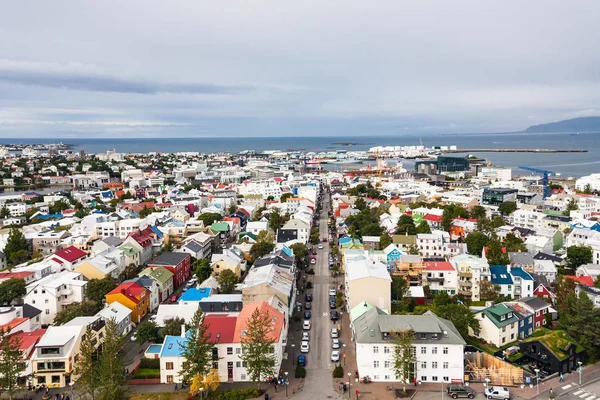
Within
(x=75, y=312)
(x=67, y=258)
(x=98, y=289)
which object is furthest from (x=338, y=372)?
(x=67, y=258)

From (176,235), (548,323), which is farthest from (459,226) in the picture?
(176,235)

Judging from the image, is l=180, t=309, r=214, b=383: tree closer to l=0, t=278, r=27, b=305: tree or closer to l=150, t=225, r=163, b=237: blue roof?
l=0, t=278, r=27, b=305: tree

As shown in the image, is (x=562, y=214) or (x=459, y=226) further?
(x=562, y=214)

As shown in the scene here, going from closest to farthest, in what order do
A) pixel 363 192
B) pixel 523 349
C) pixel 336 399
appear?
pixel 336 399
pixel 523 349
pixel 363 192

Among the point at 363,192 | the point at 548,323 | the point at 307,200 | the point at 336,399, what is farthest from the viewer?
the point at 363,192

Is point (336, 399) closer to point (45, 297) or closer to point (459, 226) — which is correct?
point (45, 297)

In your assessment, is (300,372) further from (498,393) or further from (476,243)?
(476,243)

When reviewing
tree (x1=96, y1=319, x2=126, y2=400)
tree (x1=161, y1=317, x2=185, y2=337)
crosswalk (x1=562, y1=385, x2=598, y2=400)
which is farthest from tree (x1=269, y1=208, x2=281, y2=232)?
crosswalk (x1=562, y1=385, x2=598, y2=400)
